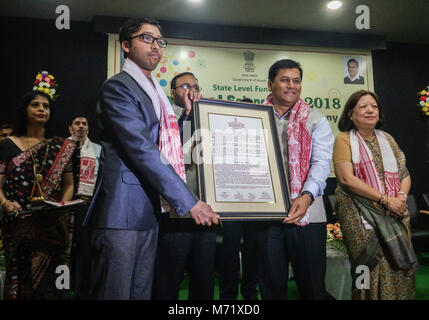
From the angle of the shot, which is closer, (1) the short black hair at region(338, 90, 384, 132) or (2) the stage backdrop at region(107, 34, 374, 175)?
(1) the short black hair at region(338, 90, 384, 132)

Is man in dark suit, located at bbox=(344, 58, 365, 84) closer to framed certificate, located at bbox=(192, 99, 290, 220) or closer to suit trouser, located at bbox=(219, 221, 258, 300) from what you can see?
suit trouser, located at bbox=(219, 221, 258, 300)

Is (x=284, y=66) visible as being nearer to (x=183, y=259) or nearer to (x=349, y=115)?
(x=349, y=115)

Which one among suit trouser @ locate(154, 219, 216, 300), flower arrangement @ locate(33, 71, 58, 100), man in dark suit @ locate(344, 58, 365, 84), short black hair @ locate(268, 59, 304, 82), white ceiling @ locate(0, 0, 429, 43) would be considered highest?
white ceiling @ locate(0, 0, 429, 43)

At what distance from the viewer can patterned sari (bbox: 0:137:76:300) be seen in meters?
2.04

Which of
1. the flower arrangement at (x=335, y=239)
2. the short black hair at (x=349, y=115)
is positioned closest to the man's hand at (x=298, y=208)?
the short black hair at (x=349, y=115)

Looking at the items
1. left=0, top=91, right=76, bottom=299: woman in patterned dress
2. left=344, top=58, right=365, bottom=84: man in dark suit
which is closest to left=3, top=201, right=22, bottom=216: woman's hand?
left=0, top=91, right=76, bottom=299: woman in patterned dress

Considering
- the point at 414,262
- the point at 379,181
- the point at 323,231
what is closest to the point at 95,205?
the point at 323,231

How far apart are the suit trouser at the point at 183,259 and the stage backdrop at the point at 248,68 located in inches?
128

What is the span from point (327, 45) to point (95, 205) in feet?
15.3

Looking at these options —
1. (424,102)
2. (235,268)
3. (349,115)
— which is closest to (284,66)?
(349,115)

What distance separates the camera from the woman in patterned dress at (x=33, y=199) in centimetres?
204

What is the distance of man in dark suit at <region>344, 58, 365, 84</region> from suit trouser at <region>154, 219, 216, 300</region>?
14.0 feet

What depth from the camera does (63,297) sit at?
2197mm

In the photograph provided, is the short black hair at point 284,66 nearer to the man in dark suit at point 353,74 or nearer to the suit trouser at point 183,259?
the suit trouser at point 183,259
